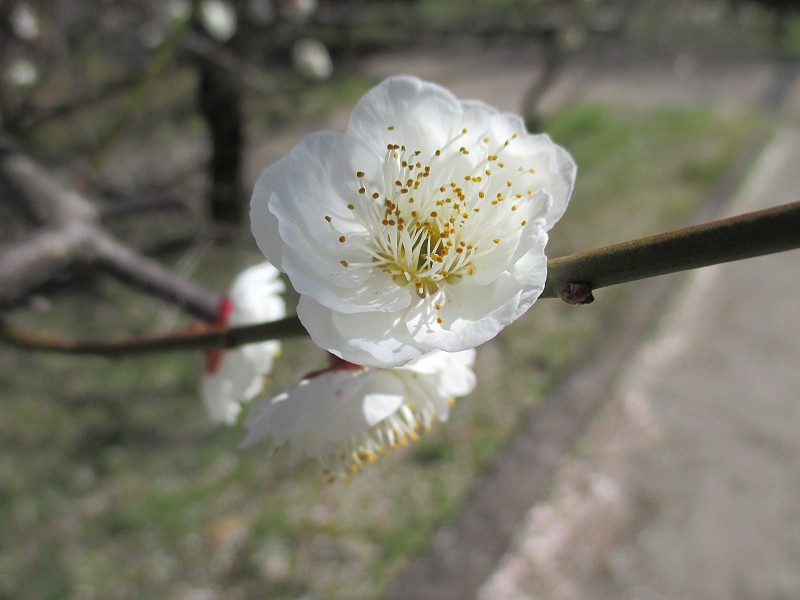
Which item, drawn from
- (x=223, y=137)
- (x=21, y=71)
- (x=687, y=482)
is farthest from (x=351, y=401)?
(x=223, y=137)

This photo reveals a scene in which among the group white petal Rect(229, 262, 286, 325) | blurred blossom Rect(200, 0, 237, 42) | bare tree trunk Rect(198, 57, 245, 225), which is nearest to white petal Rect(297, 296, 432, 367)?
white petal Rect(229, 262, 286, 325)

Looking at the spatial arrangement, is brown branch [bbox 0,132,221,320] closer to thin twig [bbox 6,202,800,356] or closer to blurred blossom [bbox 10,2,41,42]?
thin twig [bbox 6,202,800,356]

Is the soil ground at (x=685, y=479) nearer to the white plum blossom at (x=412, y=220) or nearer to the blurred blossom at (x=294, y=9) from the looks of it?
the white plum blossom at (x=412, y=220)

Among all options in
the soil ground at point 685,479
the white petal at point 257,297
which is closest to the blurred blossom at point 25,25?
the white petal at point 257,297

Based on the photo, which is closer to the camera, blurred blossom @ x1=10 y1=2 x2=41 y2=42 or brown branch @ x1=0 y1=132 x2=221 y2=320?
brown branch @ x1=0 y1=132 x2=221 y2=320

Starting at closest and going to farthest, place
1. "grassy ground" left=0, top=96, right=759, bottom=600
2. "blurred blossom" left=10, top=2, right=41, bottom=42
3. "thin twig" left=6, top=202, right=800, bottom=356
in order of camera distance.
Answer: "thin twig" left=6, top=202, right=800, bottom=356
"grassy ground" left=0, top=96, right=759, bottom=600
"blurred blossom" left=10, top=2, right=41, bottom=42

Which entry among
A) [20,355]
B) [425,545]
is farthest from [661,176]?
[20,355]
